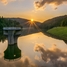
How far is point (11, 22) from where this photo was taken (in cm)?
5253

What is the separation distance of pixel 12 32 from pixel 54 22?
5097 cm

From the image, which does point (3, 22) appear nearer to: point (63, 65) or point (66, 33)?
point (66, 33)

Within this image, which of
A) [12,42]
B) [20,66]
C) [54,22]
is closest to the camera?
[20,66]

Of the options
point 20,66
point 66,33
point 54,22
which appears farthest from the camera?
point 54,22

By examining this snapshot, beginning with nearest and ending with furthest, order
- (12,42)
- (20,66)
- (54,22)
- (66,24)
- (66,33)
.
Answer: (20,66)
(12,42)
(66,33)
(66,24)
(54,22)

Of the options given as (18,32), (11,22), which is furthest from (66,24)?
(18,32)

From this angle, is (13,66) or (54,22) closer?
(13,66)

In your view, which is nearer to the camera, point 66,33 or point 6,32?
point 6,32

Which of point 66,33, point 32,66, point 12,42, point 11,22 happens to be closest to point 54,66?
point 32,66

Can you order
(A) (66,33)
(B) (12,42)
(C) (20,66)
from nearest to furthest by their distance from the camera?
1. (C) (20,66)
2. (B) (12,42)
3. (A) (66,33)

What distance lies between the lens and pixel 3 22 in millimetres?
54062

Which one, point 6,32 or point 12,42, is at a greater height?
point 6,32

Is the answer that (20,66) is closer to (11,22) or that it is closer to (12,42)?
(12,42)

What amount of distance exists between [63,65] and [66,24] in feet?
159
